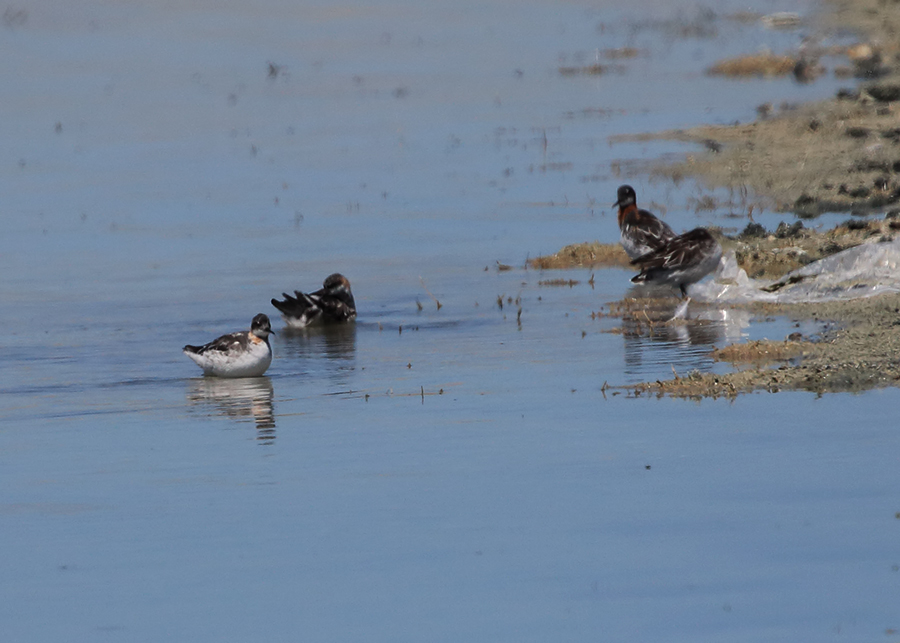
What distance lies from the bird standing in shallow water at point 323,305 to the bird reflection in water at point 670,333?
284 cm

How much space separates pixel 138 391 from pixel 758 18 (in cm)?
4369

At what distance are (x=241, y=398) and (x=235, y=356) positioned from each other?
981 mm

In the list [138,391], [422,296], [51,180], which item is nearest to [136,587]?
[138,391]

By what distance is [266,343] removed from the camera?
1475 cm

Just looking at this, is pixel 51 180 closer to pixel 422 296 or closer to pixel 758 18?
pixel 422 296

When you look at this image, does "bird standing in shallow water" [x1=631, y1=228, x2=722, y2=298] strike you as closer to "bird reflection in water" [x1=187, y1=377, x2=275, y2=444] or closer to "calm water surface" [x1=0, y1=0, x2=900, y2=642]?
"calm water surface" [x1=0, y1=0, x2=900, y2=642]

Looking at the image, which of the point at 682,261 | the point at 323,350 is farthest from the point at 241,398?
the point at 682,261

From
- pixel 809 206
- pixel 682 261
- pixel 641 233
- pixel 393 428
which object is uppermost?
pixel 809 206

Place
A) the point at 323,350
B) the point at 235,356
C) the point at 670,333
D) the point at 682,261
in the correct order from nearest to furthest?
1. the point at 235,356
2. the point at 670,333
3. the point at 323,350
4. the point at 682,261

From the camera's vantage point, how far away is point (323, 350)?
16266 mm

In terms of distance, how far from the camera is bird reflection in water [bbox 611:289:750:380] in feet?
44.2

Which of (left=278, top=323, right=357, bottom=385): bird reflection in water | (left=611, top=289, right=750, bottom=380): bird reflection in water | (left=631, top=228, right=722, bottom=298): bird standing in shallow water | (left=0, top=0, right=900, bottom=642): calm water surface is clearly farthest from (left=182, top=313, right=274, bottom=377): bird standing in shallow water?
(left=631, top=228, right=722, bottom=298): bird standing in shallow water

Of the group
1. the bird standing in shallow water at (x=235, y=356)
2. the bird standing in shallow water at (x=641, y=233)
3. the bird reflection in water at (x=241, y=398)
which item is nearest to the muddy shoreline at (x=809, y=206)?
the bird standing in shallow water at (x=641, y=233)

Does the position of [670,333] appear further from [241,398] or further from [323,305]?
[241,398]
